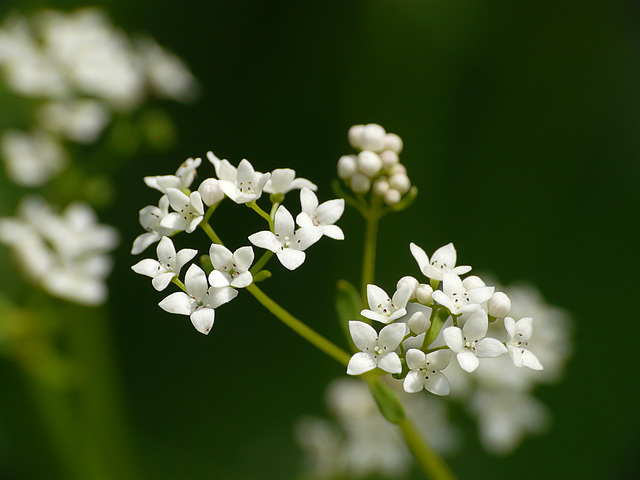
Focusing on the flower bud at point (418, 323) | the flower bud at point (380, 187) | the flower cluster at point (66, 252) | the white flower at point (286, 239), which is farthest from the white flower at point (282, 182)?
the flower cluster at point (66, 252)

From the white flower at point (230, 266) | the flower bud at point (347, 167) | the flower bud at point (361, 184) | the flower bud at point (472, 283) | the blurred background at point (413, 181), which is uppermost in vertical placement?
the flower bud at point (347, 167)

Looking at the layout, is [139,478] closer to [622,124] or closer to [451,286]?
[451,286]

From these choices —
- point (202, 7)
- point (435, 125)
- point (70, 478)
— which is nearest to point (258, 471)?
point (70, 478)

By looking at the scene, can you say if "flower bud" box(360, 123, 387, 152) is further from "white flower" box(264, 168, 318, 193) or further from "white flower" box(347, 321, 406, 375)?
"white flower" box(347, 321, 406, 375)

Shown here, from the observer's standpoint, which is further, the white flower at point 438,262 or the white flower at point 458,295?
the white flower at point 438,262

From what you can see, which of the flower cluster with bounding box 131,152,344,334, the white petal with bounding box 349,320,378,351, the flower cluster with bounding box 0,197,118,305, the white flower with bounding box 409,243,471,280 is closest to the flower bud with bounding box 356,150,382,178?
the flower cluster with bounding box 131,152,344,334

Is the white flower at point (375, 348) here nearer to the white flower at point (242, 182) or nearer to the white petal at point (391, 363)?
the white petal at point (391, 363)
